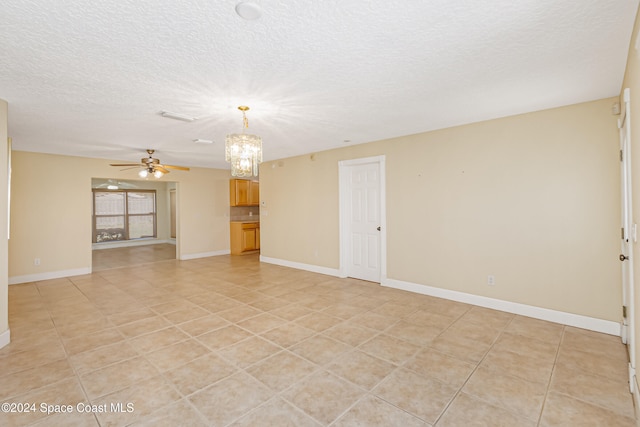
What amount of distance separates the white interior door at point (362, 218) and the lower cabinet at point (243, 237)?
4.08 m

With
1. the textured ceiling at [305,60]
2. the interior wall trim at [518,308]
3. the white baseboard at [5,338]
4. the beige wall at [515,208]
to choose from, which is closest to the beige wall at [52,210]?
the textured ceiling at [305,60]

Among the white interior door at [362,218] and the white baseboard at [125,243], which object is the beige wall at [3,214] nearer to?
the white interior door at [362,218]

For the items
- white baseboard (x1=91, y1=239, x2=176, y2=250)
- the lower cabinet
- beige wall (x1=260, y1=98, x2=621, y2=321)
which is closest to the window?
white baseboard (x1=91, y1=239, x2=176, y2=250)

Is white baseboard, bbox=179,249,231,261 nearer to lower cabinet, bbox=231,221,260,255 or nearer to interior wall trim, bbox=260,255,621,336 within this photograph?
lower cabinet, bbox=231,221,260,255

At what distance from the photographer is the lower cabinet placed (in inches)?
343

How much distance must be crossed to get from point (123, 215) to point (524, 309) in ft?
39.7

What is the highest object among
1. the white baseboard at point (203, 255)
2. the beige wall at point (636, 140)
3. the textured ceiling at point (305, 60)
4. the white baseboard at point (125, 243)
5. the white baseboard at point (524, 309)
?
the textured ceiling at point (305, 60)

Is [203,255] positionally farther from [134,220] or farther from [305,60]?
[305,60]

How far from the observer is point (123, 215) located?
10.7m

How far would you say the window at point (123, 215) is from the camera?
1027 centimetres

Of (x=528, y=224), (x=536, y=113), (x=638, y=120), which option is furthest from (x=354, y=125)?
(x=638, y=120)

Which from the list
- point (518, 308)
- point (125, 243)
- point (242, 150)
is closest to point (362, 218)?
point (518, 308)

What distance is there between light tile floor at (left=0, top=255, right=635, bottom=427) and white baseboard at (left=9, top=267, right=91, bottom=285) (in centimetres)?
159

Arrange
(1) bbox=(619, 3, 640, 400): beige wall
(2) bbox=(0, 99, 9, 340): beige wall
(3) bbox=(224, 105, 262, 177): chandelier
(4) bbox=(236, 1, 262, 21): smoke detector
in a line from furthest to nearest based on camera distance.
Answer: (3) bbox=(224, 105, 262, 177): chandelier, (2) bbox=(0, 99, 9, 340): beige wall, (1) bbox=(619, 3, 640, 400): beige wall, (4) bbox=(236, 1, 262, 21): smoke detector
